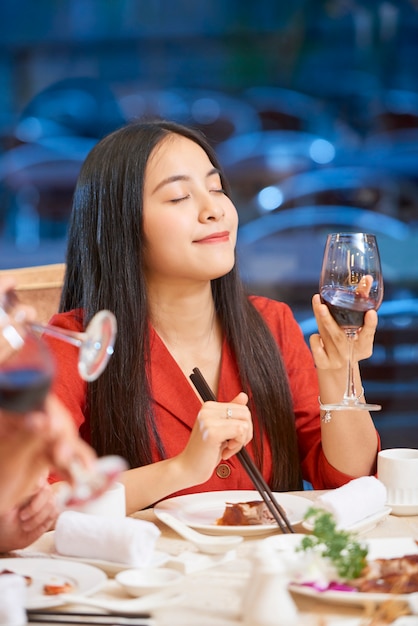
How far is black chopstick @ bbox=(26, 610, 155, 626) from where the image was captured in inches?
44.2

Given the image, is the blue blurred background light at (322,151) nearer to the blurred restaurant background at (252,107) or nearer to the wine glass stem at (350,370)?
the blurred restaurant background at (252,107)

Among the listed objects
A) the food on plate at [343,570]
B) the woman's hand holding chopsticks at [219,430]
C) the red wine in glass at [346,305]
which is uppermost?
the red wine in glass at [346,305]

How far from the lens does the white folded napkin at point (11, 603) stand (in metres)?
1.11

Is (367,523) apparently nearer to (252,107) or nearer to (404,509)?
(404,509)

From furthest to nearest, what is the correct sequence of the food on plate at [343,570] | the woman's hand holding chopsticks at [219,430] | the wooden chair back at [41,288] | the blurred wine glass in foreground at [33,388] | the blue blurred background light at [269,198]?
the blue blurred background light at [269,198], the wooden chair back at [41,288], the woman's hand holding chopsticks at [219,430], the food on plate at [343,570], the blurred wine glass in foreground at [33,388]

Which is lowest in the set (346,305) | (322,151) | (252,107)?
(346,305)

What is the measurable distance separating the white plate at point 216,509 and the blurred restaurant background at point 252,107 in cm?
286

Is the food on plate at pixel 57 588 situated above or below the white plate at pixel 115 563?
below

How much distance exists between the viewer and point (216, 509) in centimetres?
171

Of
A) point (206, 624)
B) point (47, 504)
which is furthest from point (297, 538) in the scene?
point (47, 504)

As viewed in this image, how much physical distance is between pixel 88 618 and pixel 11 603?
0.32ft

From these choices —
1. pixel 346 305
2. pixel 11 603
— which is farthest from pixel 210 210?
pixel 11 603

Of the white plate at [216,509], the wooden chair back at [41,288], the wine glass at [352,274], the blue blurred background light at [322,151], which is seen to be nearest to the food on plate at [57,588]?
the white plate at [216,509]

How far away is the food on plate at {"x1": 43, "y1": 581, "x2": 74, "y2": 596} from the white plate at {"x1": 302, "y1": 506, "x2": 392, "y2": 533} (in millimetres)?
426
